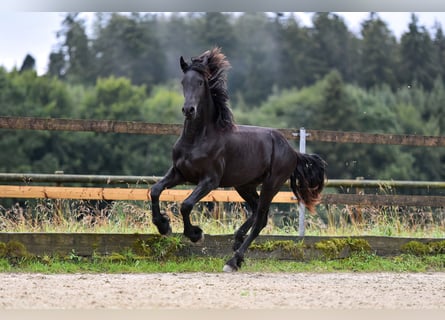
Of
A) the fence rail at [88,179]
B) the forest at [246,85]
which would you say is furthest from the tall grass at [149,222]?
the forest at [246,85]

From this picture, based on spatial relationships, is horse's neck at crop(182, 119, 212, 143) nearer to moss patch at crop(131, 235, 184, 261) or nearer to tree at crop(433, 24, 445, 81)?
moss patch at crop(131, 235, 184, 261)

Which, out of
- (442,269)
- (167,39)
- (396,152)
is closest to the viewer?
(442,269)

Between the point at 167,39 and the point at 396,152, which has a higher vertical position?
the point at 167,39

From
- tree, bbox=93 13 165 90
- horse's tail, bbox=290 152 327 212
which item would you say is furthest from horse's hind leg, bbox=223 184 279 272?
tree, bbox=93 13 165 90

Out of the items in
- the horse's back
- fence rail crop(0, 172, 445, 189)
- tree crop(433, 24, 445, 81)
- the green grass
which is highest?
tree crop(433, 24, 445, 81)

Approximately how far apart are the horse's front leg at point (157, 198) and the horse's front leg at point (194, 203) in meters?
0.20

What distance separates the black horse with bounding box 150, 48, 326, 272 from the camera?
6.81 meters

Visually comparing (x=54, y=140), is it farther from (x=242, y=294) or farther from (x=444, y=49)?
(x=242, y=294)

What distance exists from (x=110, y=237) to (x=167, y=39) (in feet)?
112

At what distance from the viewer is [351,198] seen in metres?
8.36

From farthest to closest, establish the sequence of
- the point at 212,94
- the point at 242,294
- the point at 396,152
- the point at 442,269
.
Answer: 1. the point at 396,152
2. the point at 442,269
3. the point at 212,94
4. the point at 242,294

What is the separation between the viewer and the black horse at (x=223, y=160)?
6.81m

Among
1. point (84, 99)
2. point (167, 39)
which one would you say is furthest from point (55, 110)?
point (167, 39)

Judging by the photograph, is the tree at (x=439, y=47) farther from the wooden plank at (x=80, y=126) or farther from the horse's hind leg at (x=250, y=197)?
the wooden plank at (x=80, y=126)
